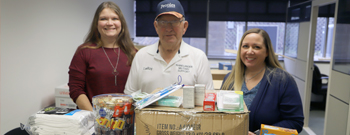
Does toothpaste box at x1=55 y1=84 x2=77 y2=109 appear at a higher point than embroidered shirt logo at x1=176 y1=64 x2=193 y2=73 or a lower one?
lower

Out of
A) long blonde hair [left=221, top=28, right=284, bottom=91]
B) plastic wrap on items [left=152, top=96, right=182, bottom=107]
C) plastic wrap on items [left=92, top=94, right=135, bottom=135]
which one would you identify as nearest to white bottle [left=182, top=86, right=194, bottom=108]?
plastic wrap on items [left=152, top=96, right=182, bottom=107]

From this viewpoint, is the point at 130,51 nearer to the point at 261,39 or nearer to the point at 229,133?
the point at 261,39

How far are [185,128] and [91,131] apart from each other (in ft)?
1.58

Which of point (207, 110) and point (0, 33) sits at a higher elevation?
point (0, 33)

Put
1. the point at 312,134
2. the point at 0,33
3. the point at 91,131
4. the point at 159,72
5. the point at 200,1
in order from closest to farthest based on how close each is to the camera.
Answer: the point at 91,131, the point at 159,72, the point at 0,33, the point at 312,134, the point at 200,1

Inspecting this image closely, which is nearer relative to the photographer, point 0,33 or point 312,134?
point 0,33

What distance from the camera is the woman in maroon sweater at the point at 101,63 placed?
1698mm

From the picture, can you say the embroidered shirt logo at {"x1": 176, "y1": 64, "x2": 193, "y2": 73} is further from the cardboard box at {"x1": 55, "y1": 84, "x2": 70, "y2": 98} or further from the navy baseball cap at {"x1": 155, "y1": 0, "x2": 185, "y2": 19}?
the cardboard box at {"x1": 55, "y1": 84, "x2": 70, "y2": 98}

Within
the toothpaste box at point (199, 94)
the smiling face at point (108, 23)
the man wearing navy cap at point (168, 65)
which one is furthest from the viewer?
the smiling face at point (108, 23)

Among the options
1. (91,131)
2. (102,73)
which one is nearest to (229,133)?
(91,131)

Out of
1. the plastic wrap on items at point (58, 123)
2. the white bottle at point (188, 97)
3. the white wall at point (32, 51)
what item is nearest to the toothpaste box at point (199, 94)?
the white bottle at point (188, 97)

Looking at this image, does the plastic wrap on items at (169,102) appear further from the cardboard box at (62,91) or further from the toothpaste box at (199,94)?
the cardboard box at (62,91)

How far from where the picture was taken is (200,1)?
5.91 m

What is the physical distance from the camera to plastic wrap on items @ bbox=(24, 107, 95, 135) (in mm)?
978
